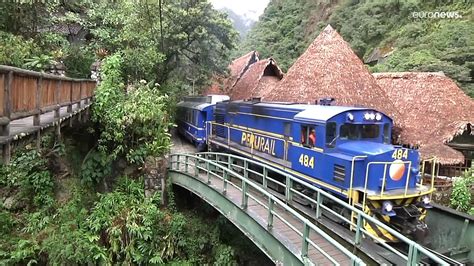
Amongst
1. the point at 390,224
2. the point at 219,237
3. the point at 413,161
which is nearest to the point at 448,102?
the point at 413,161

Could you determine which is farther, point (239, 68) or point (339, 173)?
point (239, 68)

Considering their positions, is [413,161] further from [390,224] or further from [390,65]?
[390,65]

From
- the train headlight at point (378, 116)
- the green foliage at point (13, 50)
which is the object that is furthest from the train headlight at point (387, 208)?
the green foliage at point (13, 50)

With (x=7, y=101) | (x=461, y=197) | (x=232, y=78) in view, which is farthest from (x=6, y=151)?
(x=232, y=78)

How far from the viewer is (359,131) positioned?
31.3 ft

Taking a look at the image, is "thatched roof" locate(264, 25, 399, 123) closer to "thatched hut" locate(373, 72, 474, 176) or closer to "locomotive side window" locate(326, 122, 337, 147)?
"thatched hut" locate(373, 72, 474, 176)

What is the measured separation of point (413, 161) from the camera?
29.4 ft

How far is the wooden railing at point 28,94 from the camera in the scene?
474 cm

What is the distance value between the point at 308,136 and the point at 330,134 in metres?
0.77

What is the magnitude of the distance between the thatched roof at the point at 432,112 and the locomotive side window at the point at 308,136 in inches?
285

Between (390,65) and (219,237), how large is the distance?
21.9m

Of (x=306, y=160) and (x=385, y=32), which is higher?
(x=385, y=32)

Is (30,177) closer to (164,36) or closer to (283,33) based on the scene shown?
(164,36)

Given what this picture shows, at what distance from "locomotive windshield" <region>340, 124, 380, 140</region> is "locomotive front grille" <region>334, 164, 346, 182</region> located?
3.14ft
